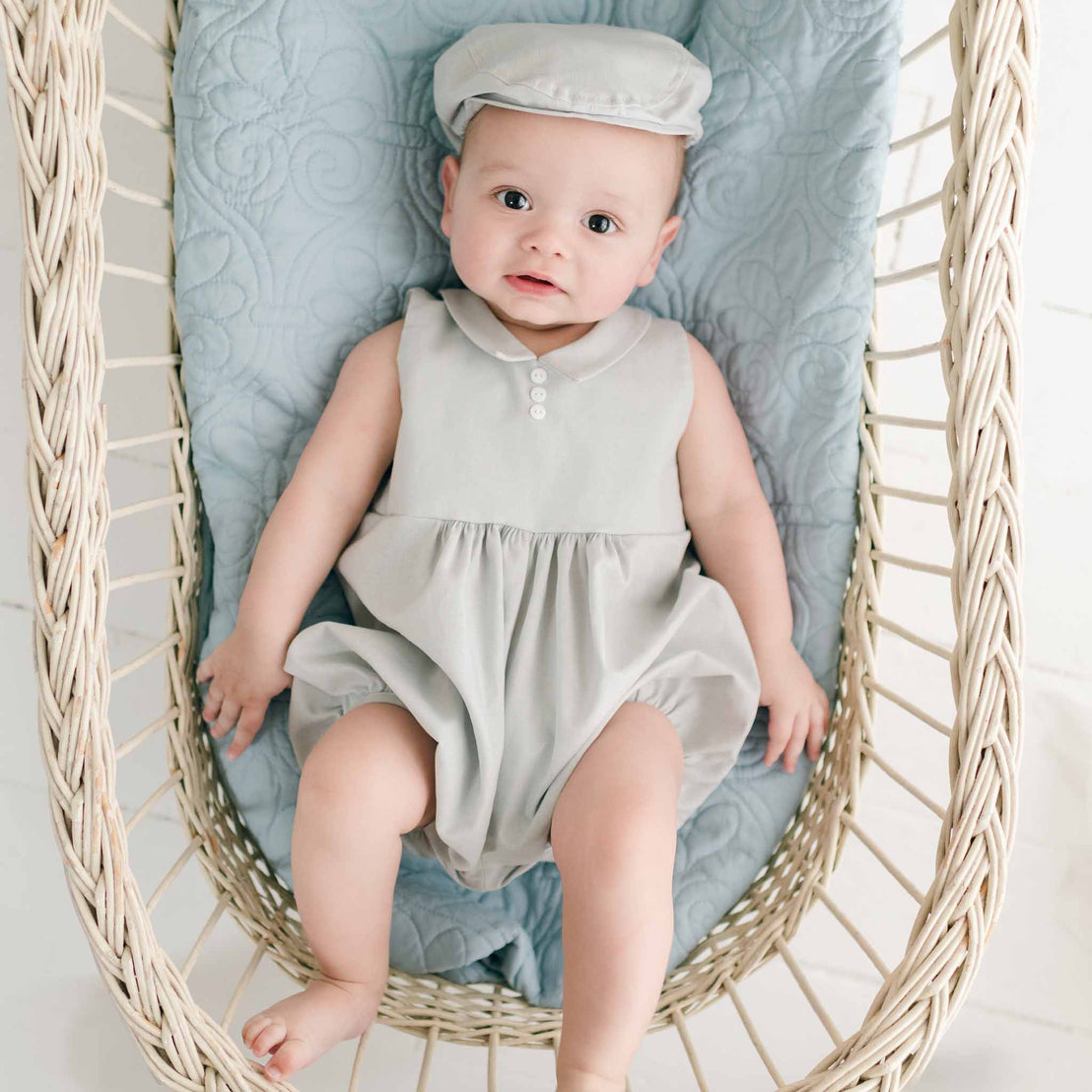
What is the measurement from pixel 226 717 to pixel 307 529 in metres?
0.22

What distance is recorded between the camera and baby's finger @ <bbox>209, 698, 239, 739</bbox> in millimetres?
1125

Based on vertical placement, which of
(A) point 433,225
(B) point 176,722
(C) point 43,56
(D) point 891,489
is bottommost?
(B) point 176,722

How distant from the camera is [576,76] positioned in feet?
3.30

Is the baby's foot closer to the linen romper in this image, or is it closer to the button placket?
the linen romper

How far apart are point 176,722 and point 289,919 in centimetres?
25

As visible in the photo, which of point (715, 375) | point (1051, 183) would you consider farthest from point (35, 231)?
point (1051, 183)

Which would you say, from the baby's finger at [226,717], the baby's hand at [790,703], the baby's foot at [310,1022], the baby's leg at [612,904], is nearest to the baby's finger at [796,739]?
the baby's hand at [790,703]

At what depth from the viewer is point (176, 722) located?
3.67ft

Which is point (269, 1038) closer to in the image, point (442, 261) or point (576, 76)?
point (442, 261)

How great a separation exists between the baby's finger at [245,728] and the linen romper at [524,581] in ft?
0.12

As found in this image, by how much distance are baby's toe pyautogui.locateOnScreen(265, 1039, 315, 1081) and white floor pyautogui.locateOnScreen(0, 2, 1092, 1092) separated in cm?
49

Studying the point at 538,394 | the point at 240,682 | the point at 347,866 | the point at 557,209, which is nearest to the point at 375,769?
the point at 347,866

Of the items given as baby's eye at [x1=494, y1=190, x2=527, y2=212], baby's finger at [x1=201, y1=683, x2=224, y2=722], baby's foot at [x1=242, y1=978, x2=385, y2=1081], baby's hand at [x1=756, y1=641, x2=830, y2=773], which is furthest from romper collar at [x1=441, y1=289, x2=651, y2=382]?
baby's foot at [x1=242, y1=978, x2=385, y2=1081]

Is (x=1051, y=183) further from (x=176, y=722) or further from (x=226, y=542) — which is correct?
(x=176, y=722)
